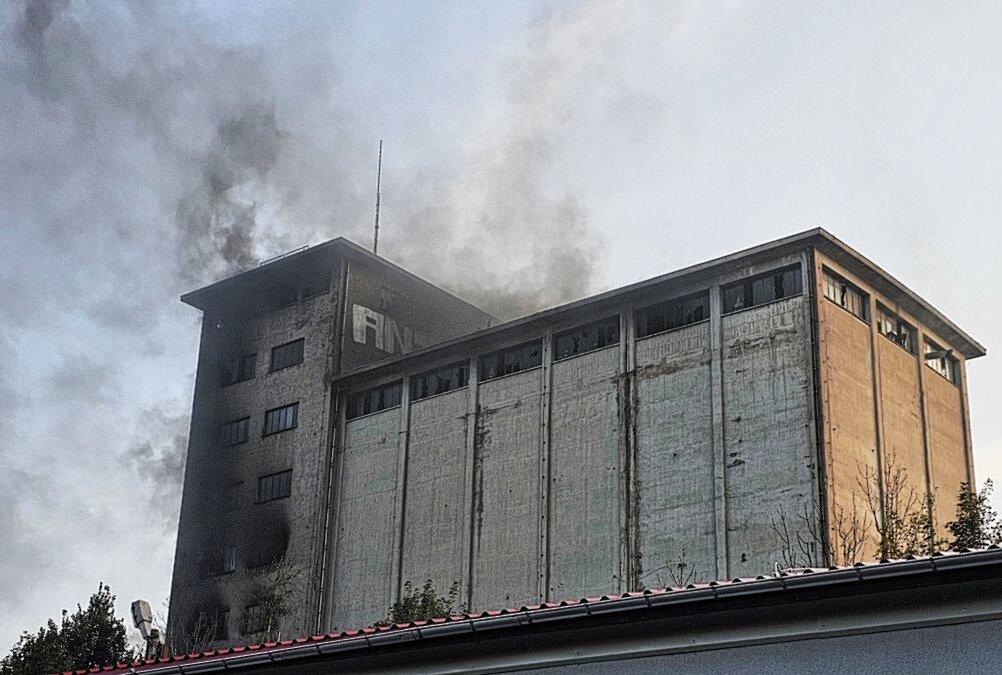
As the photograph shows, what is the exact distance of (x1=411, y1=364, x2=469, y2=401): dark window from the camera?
46.2 m

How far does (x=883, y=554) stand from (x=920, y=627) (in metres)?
25.1

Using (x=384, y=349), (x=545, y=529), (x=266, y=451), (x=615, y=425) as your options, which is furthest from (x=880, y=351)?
Answer: (x=266, y=451)

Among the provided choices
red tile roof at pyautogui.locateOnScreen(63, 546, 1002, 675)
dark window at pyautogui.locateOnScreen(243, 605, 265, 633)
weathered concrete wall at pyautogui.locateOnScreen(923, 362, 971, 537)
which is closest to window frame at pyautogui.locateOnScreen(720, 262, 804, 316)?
weathered concrete wall at pyautogui.locateOnScreen(923, 362, 971, 537)

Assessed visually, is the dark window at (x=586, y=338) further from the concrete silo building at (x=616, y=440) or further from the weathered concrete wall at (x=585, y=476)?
the weathered concrete wall at (x=585, y=476)

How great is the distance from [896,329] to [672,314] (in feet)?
25.5

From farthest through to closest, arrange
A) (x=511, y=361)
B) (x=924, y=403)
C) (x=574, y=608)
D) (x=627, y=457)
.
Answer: (x=511, y=361) → (x=924, y=403) → (x=627, y=457) → (x=574, y=608)

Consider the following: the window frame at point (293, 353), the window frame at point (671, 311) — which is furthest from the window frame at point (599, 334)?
the window frame at point (293, 353)

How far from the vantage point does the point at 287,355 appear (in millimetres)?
52969

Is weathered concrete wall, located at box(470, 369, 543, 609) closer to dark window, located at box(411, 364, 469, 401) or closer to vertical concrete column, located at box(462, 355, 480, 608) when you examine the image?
vertical concrete column, located at box(462, 355, 480, 608)

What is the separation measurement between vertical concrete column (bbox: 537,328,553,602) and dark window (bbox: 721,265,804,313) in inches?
261

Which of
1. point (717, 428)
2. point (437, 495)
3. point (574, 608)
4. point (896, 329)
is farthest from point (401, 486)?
point (574, 608)

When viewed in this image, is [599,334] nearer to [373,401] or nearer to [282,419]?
[373,401]

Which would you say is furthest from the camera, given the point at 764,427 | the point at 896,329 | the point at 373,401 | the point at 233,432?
the point at 233,432

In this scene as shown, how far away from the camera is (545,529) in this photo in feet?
135
